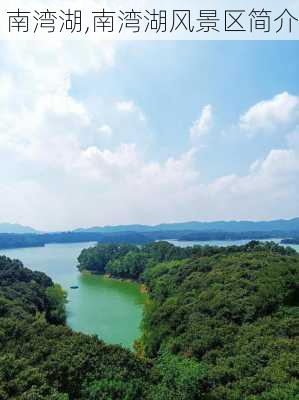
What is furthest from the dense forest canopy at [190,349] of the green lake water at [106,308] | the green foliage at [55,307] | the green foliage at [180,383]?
the green lake water at [106,308]

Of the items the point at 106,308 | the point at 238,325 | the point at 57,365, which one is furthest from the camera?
the point at 106,308

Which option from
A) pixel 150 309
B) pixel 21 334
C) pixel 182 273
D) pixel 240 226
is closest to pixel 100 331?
pixel 150 309

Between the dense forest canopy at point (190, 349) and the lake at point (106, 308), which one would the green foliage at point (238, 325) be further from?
the lake at point (106, 308)

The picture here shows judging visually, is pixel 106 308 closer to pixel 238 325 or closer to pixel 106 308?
pixel 106 308

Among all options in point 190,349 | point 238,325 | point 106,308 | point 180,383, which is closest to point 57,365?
point 180,383

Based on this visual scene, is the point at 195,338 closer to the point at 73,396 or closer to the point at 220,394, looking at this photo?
the point at 220,394

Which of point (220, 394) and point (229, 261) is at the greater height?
point (229, 261)

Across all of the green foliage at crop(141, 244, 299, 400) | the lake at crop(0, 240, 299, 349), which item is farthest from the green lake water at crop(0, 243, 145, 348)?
the green foliage at crop(141, 244, 299, 400)

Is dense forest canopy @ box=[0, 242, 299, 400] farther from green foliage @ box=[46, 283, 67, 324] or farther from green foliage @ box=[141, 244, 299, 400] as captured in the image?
green foliage @ box=[46, 283, 67, 324]
